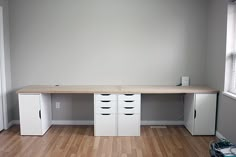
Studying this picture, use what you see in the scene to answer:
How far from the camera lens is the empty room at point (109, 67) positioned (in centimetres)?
363

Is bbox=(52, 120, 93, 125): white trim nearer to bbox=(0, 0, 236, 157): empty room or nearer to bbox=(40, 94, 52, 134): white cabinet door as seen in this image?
bbox=(0, 0, 236, 157): empty room

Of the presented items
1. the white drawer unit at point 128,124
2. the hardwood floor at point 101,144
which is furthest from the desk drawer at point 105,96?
the hardwood floor at point 101,144

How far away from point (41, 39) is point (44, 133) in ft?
5.70

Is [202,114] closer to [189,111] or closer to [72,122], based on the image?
[189,111]

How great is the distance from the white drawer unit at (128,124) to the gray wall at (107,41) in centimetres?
73

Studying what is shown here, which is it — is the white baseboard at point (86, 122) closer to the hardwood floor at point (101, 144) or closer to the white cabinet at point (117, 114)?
the hardwood floor at point (101, 144)

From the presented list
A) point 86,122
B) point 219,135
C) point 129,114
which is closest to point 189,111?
point 219,135

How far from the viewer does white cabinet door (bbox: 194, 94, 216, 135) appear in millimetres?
3543

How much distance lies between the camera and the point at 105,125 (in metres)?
3.66

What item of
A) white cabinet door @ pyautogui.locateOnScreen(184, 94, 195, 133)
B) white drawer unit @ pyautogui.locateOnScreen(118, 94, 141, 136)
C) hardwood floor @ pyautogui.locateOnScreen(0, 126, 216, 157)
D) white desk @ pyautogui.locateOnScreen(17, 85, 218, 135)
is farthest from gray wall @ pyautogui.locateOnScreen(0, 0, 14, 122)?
white cabinet door @ pyautogui.locateOnScreen(184, 94, 195, 133)

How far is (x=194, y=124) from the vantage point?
11.9 ft

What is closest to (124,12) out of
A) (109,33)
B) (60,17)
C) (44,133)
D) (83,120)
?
(109,33)

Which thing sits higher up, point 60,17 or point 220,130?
point 60,17

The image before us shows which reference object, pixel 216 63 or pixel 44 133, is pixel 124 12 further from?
pixel 44 133
